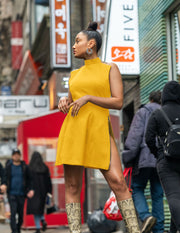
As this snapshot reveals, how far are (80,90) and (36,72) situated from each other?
18.6m

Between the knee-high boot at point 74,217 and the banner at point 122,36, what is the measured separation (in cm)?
674

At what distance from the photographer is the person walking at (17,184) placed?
39.0ft

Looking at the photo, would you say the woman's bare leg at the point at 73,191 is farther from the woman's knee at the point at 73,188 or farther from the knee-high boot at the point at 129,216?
the knee-high boot at the point at 129,216

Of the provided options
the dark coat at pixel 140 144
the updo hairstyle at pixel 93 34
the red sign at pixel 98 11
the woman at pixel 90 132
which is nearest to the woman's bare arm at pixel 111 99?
the woman at pixel 90 132

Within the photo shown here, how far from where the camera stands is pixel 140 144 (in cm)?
815

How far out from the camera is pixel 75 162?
475 centimetres

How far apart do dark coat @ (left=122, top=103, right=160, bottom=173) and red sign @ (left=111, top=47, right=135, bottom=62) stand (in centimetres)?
338

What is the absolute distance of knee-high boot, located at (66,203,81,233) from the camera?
480 centimetres

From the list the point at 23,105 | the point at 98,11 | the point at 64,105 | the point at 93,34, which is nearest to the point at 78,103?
the point at 64,105

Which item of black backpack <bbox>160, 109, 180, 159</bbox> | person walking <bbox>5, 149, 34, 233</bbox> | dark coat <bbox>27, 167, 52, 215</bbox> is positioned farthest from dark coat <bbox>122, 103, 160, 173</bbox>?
dark coat <bbox>27, 167, 52, 215</bbox>

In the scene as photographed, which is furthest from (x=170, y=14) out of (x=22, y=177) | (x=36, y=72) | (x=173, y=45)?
(x=36, y=72)

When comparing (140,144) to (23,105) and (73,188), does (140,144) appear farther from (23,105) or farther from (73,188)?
(23,105)

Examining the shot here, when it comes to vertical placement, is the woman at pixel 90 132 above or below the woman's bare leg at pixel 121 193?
above

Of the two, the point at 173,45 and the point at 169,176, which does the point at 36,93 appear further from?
the point at 169,176
